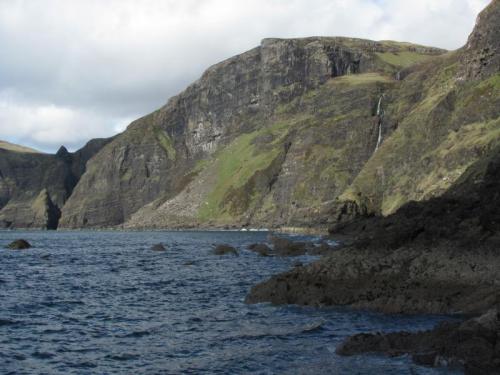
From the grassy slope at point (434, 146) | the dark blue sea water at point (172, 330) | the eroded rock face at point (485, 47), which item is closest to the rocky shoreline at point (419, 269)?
the dark blue sea water at point (172, 330)

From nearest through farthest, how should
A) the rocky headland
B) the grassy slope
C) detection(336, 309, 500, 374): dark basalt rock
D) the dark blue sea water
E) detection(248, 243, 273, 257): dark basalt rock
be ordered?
1. detection(336, 309, 500, 374): dark basalt rock
2. the dark blue sea water
3. the rocky headland
4. detection(248, 243, 273, 257): dark basalt rock
5. the grassy slope

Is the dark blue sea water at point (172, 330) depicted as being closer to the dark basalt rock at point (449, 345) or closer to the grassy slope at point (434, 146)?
the dark basalt rock at point (449, 345)

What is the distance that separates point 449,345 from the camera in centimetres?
2145

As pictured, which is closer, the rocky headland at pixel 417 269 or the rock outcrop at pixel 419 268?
the rocky headland at pixel 417 269

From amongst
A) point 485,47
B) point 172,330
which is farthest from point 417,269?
point 485,47

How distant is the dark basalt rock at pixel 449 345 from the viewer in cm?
1989

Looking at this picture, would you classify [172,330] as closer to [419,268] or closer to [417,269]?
[417,269]

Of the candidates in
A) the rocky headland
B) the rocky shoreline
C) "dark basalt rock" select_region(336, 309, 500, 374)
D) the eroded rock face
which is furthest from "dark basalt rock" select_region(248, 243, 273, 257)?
the eroded rock face

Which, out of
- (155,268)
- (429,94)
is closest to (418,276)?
(155,268)

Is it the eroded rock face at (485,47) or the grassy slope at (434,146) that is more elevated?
the eroded rock face at (485,47)

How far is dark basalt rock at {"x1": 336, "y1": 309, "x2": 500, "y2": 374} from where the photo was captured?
19.9 metres

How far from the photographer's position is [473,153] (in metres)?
131

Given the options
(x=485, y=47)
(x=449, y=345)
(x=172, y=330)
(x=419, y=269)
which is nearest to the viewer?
(x=449, y=345)

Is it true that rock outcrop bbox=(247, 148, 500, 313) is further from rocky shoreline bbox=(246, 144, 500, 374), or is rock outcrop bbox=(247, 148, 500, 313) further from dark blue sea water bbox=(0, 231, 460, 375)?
dark blue sea water bbox=(0, 231, 460, 375)
